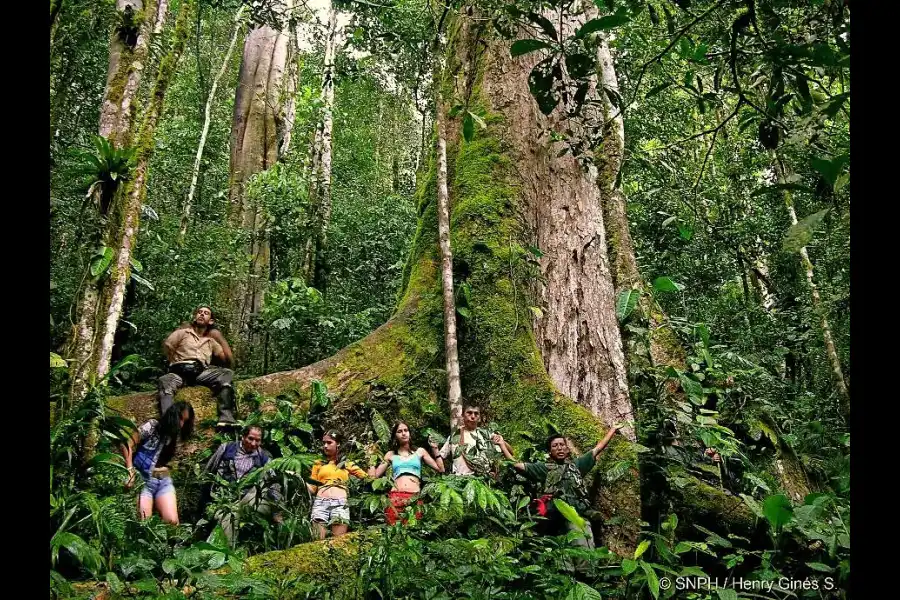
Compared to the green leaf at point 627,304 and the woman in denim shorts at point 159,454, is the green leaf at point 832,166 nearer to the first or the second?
the green leaf at point 627,304

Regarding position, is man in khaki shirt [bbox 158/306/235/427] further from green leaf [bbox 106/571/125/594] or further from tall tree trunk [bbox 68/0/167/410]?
green leaf [bbox 106/571/125/594]

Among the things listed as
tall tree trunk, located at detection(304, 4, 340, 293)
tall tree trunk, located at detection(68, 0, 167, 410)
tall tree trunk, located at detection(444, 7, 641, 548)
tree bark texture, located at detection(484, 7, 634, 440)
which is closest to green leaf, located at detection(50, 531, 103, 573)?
tall tree trunk, located at detection(68, 0, 167, 410)

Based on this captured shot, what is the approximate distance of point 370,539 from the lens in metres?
3.93

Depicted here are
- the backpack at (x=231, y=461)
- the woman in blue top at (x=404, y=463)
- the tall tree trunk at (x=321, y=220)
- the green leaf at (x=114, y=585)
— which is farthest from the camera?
the tall tree trunk at (x=321, y=220)

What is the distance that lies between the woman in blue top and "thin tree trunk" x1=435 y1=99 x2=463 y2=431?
338mm

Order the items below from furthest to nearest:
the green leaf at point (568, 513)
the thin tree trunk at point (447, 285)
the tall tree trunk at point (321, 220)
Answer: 1. the tall tree trunk at point (321, 220)
2. the thin tree trunk at point (447, 285)
3. the green leaf at point (568, 513)

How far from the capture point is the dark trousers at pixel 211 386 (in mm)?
5652

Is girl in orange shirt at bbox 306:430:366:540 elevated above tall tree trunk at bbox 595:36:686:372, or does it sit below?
below

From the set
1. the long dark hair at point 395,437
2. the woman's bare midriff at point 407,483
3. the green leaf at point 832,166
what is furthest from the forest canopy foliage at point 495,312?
the woman's bare midriff at point 407,483

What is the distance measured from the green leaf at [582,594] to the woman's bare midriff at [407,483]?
93.0 inches

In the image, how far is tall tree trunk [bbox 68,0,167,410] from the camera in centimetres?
475
